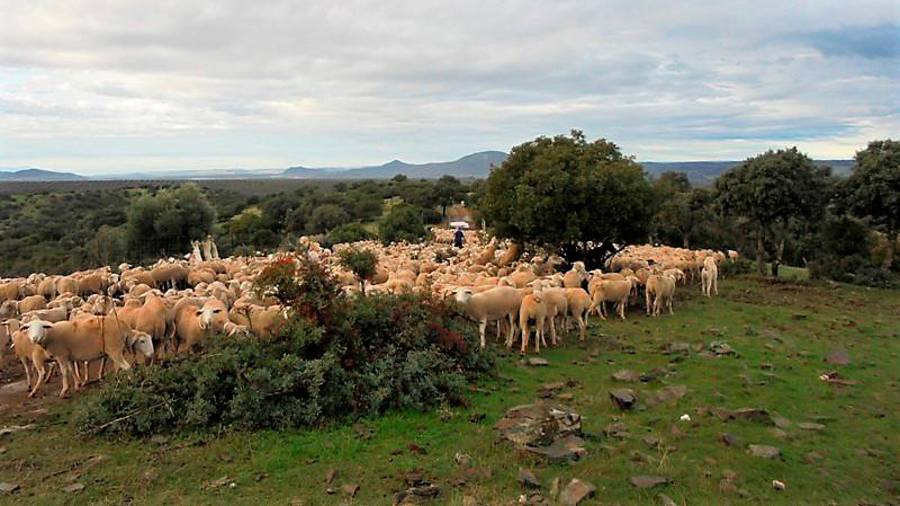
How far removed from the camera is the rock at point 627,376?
38.2ft

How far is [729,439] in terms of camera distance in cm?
873

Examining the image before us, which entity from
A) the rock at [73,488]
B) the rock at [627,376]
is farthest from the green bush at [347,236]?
the rock at [73,488]

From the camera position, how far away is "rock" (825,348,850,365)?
13117 millimetres

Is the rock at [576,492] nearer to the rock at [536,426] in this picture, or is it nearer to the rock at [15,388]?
the rock at [536,426]

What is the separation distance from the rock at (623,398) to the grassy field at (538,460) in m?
0.13

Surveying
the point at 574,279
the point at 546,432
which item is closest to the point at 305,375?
the point at 546,432

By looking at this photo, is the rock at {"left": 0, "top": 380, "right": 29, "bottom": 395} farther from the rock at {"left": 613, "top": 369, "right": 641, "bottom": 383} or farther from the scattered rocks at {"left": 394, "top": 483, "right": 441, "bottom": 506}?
the rock at {"left": 613, "top": 369, "right": 641, "bottom": 383}

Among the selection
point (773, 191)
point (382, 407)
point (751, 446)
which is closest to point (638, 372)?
point (751, 446)

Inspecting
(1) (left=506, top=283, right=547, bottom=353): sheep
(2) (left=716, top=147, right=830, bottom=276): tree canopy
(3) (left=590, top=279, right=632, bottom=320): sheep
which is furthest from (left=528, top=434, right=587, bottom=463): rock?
(2) (left=716, top=147, right=830, bottom=276): tree canopy

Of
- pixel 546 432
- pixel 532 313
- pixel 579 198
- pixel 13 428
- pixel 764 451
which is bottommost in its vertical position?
pixel 13 428

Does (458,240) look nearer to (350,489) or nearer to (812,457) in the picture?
(812,457)

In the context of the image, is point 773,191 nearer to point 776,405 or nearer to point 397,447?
point 776,405

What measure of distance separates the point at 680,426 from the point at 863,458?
228 cm

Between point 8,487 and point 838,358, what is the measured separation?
14221 mm
